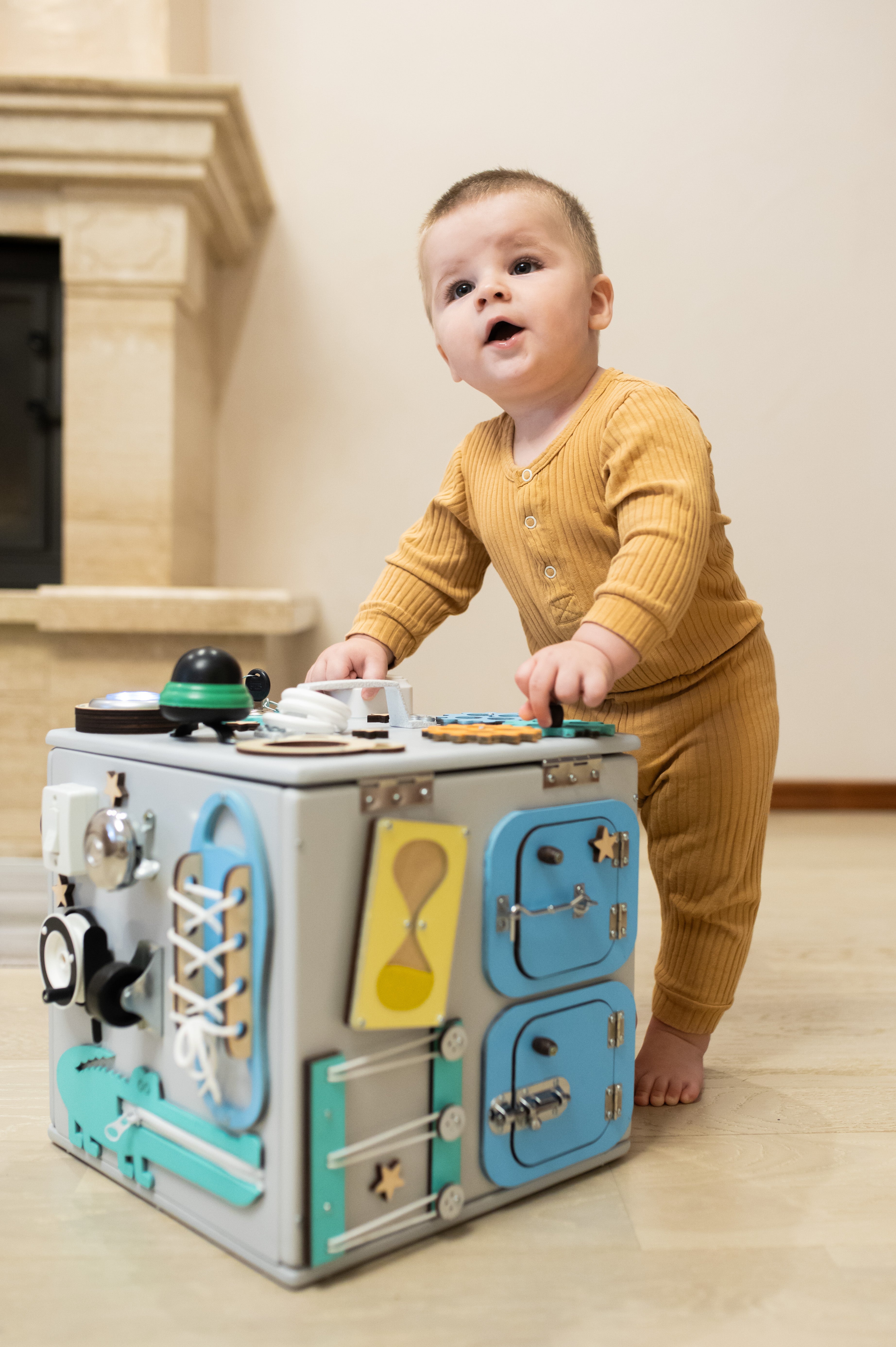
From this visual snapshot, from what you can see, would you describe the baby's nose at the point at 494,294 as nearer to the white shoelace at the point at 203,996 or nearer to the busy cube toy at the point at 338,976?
the busy cube toy at the point at 338,976

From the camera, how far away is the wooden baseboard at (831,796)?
212 cm

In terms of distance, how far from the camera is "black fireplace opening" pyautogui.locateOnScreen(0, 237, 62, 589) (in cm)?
184

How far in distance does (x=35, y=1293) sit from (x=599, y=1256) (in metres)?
0.28

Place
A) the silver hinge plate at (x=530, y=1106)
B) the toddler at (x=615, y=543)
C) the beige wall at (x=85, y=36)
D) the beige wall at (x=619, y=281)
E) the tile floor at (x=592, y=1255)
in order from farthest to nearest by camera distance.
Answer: the beige wall at (x=619, y=281), the beige wall at (x=85, y=36), the toddler at (x=615, y=543), the silver hinge plate at (x=530, y=1106), the tile floor at (x=592, y=1255)

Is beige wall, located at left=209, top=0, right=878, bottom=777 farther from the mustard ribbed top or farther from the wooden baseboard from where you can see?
the mustard ribbed top

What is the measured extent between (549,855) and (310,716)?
0.17 metres

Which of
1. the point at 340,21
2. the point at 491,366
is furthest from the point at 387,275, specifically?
the point at 491,366

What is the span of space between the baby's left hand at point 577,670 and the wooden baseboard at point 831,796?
5.21 feet

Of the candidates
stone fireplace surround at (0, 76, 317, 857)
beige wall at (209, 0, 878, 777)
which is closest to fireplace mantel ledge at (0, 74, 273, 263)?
stone fireplace surround at (0, 76, 317, 857)

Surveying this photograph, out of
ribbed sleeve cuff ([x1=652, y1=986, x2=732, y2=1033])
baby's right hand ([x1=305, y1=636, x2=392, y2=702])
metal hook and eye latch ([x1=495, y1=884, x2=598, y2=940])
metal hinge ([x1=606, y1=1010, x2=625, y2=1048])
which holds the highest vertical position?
baby's right hand ([x1=305, y1=636, x2=392, y2=702])

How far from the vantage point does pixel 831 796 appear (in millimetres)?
2117

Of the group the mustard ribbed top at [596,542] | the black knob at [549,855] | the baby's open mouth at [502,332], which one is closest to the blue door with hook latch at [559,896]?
the black knob at [549,855]

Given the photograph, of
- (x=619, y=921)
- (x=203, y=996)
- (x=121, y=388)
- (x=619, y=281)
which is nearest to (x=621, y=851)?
(x=619, y=921)

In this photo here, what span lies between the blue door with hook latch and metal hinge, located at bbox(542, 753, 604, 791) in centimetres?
1
